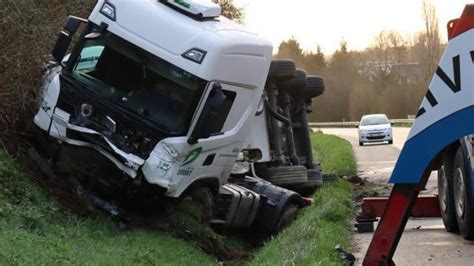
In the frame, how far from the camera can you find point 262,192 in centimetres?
1123

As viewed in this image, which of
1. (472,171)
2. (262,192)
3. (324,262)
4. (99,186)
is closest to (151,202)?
(99,186)

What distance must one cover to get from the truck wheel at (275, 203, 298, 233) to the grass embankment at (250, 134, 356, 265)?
0.12 metres

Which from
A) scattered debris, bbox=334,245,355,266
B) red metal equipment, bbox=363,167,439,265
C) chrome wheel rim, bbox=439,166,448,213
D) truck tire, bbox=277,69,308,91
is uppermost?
red metal equipment, bbox=363,167,439,265

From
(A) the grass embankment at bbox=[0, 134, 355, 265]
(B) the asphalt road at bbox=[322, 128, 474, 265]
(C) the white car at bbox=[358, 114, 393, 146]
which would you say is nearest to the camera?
(A) the grass embankment at bbox=[0, 134, 355, 265]

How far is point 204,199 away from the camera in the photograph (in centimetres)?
973

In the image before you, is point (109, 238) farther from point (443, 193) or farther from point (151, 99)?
point (443, 193)

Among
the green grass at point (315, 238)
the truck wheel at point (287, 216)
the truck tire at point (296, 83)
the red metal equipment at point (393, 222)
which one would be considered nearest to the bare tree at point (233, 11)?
the truck tire at point (296, 83)

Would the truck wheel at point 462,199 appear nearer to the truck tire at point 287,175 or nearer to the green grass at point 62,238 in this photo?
the green grass at point 62,238

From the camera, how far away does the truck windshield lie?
8875mm

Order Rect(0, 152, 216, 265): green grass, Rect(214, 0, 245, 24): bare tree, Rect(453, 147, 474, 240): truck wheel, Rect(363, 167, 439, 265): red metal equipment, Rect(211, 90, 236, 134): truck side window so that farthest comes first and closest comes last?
Rect(214, 0, 245, 24): bare tree
Rect(211, 90, 236, 134): truck side window
Rect(453, 147, 474, 240): truck wheel
Rect(0, 152, 216, 265): green grass
Rect(363, 167, 439, 265): red metal equipment

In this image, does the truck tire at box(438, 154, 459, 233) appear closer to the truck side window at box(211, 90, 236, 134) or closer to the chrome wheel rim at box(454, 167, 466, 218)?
the chrome wheel rim at box(454, 167, 466, 218)

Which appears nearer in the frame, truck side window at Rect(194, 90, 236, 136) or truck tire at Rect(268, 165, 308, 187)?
truck side window at Rect(194, 90, 236, 136)

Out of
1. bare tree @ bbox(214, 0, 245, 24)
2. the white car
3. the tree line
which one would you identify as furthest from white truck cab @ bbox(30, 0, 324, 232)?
the tree line

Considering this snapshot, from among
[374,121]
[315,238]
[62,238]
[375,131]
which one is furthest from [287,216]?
[374,121]
